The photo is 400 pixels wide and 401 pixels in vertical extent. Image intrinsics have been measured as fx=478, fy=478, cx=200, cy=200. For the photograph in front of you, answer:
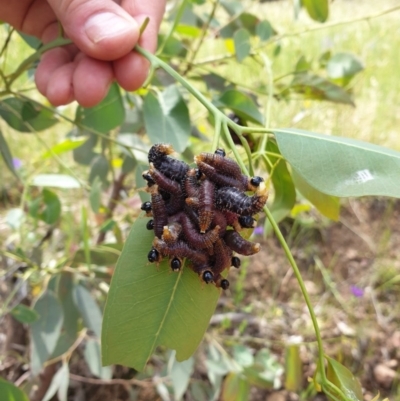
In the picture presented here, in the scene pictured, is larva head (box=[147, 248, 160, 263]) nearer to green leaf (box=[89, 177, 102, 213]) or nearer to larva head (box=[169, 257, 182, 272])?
larva head (box=[169, 257, 182, 272])

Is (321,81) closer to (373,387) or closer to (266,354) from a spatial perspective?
(266,354)

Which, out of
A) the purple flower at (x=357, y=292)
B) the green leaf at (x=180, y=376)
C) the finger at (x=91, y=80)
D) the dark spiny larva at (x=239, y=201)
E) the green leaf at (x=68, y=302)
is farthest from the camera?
the purple flower at (x=357, y=292)

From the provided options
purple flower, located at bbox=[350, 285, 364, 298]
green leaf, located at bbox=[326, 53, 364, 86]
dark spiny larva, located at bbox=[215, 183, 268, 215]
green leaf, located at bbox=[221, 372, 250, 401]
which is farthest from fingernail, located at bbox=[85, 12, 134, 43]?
purple flower, located at bbox=[350, 285, 364, 298]

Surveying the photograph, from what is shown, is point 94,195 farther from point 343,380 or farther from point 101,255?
point 343,380

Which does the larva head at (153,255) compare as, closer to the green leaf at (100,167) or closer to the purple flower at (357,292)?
the green leaf at (100,167)

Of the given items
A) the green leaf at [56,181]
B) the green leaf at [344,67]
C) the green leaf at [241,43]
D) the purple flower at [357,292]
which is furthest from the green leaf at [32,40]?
the purple flower at [357,292]

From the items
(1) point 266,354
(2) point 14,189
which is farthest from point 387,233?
(2) point 14,189
